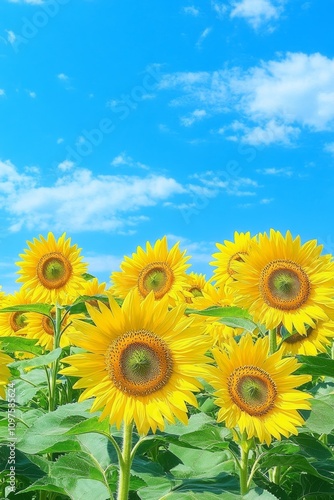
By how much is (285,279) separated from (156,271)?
2.39 meters

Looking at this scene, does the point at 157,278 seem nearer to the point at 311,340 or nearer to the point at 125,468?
the point at 311,340

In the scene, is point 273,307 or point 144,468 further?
point 273,307

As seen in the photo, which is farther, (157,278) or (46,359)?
(157,278)

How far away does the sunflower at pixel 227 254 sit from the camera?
6660mm

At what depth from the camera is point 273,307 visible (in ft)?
14.1

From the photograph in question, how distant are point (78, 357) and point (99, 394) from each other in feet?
0.61

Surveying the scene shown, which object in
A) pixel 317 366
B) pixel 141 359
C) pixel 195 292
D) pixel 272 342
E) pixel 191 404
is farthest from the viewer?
pixel 195 292

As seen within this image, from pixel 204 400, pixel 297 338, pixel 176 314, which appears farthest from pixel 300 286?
pixel 176 314

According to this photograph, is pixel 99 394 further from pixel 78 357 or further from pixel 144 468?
pixel 144 468

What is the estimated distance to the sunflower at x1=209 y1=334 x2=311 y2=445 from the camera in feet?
10.5

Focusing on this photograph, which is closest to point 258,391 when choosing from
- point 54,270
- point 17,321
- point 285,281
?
point 285,281

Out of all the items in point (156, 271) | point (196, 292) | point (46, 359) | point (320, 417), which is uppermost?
point (196, 292)

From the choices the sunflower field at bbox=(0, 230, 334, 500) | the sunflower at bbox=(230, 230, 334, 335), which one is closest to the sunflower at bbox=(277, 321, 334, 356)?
the sunflower field at bbox=(0, 230, 334, 500)

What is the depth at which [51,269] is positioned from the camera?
664 centimetres
